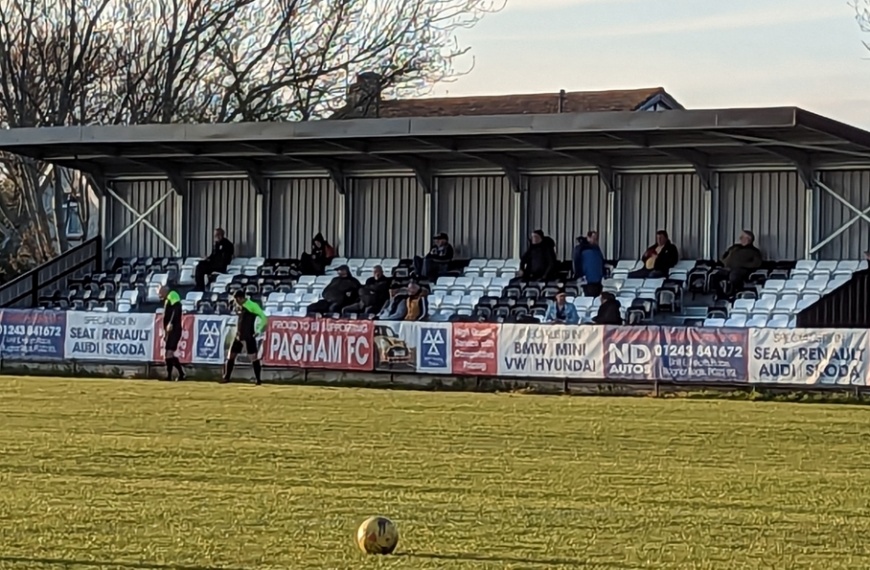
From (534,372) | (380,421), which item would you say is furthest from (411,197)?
(380,421)

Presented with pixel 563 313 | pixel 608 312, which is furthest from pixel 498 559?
pixel 563 313

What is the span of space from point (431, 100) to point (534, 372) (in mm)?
32881

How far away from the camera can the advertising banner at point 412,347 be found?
2575cm

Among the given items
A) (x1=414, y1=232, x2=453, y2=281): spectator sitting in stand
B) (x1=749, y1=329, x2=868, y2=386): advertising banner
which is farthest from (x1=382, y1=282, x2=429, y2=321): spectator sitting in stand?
(x1=749, y1=329, x2=868, y2=386): advertising banner

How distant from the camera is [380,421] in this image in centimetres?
1825

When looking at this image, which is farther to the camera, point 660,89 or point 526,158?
point 660,89

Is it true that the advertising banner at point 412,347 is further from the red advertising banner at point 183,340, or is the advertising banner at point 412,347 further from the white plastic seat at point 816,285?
the white plastic seat at point 816,285

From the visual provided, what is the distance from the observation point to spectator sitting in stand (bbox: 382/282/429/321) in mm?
28062

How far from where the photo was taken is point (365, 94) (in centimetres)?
4500

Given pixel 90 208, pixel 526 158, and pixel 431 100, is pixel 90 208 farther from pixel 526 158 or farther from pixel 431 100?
pixel 526 158

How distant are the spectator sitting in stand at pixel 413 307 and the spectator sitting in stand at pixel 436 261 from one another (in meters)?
3.44

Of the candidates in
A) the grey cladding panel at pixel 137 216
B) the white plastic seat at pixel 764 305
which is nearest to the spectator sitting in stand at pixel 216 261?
the grey cladding panel at pixel 137 216

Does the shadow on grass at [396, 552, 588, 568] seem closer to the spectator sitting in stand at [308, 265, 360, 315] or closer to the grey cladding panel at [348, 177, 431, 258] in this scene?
the spectator sitting in stand at [308, 265, 360, 315]

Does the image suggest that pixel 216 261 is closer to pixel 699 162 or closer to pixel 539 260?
pixel 539 260
